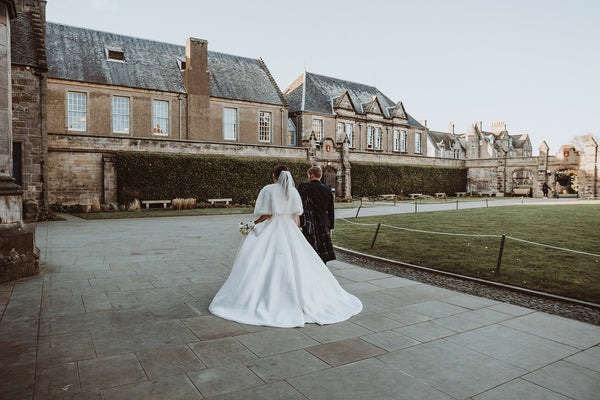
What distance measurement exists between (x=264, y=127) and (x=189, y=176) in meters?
11.2

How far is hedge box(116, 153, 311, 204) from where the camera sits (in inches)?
954

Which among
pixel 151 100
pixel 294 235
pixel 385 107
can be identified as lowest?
pixel 294 235

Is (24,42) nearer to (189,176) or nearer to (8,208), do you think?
(189,176)

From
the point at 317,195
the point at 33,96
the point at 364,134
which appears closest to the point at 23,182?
the point at 33,96

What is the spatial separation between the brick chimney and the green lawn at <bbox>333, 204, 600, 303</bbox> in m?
18.6

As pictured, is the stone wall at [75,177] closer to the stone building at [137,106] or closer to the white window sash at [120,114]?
the stone building at [137,106]

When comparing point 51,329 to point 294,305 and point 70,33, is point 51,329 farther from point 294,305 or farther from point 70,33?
point 70,33

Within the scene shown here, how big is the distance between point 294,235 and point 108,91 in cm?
2699

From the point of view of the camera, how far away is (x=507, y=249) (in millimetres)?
10344

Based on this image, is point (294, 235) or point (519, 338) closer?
point (519, 338)

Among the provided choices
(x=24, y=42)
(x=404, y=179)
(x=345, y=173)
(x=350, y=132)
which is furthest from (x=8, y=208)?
(x=350, y=132)

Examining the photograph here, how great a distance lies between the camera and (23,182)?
59.7 feet

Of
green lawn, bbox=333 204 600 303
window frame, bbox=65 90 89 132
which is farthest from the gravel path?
window frame, bbox=65 90 89 132

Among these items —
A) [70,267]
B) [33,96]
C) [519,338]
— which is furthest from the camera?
[33,96]
